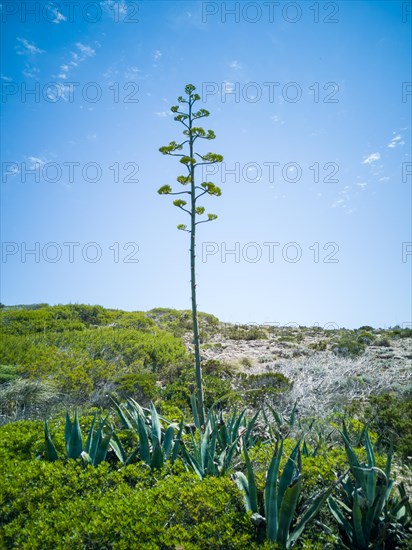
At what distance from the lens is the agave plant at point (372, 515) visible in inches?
96.3

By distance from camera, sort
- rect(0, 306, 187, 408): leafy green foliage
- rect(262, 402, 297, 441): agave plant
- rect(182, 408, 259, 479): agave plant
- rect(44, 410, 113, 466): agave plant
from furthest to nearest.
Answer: rect(0, 306, 187, 408): leafy green foliage < rect(262, 402, 297, 441): agave plant < rect(44, 410, 113, 466): agave plant < rect(182, 408, 259, 479): agave plant

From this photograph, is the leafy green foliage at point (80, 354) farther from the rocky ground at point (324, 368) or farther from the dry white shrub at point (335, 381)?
the dry white shrub at point (335, 381)

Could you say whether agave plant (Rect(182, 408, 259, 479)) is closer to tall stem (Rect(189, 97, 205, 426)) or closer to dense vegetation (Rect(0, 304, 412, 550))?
dense vegetation (Rect(0, 304, 412, 550))

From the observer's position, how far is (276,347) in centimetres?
1648

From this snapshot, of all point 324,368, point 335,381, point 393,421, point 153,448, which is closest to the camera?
point 153,448

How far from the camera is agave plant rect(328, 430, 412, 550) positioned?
2.45 meters

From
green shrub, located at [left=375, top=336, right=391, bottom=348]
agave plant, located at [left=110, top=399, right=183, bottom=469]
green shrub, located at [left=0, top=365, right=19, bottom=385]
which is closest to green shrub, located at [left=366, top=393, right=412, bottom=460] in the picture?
agave plant, located at [left=110, top=399, right=183, bottom=469]

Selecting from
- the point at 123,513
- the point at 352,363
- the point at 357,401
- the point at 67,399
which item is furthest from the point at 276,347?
the point at 123,513

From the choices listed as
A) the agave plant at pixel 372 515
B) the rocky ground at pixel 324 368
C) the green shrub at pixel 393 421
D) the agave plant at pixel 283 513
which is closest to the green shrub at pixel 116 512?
the agave plant at pixel 283 513

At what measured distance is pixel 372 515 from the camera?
2.54 meters

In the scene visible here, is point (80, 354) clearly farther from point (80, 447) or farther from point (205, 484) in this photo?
point (205, 484)

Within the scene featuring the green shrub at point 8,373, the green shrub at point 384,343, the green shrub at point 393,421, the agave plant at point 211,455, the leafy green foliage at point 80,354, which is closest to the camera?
the agave plant at point 211,455

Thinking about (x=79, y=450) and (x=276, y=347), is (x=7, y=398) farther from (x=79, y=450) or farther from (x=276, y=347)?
(x=276, y=347)

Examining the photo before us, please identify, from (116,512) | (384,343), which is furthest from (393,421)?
(384,343)
